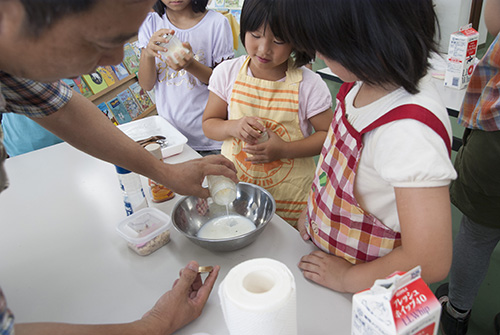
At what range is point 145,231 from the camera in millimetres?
1040

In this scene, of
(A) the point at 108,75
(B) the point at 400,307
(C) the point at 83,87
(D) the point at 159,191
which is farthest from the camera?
(A) the point at 108,75

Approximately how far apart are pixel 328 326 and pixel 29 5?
0.79 metres

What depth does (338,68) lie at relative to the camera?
0.83 m

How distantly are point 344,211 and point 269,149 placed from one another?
507mm

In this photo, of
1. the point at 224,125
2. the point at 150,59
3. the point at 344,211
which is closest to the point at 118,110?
the point at 150,59

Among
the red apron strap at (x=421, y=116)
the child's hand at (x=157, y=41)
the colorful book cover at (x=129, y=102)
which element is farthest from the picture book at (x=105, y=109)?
the red apron strap at (x=421, y=116)

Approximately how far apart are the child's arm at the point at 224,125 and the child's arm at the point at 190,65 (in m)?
0.21

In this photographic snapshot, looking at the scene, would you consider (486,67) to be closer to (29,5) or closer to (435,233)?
(435,233)

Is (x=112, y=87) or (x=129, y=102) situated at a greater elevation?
(x=112, y=87)

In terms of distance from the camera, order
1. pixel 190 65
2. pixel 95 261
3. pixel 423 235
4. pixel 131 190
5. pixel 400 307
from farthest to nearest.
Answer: pixel 190 65, pixel 131 190, pixel 95 261, pixel 423 235, pixel 400 307

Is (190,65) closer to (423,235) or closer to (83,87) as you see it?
(423,235)

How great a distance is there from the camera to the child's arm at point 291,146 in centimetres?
134

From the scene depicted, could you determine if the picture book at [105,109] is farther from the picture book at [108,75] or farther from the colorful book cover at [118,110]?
the picture book at [108,75]

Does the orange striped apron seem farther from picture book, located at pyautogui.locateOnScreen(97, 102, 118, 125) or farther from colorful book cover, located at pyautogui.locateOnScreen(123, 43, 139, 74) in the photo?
colorful book cover, located at pyautogui.locateOnScreen(123, 43, 139, 74)
